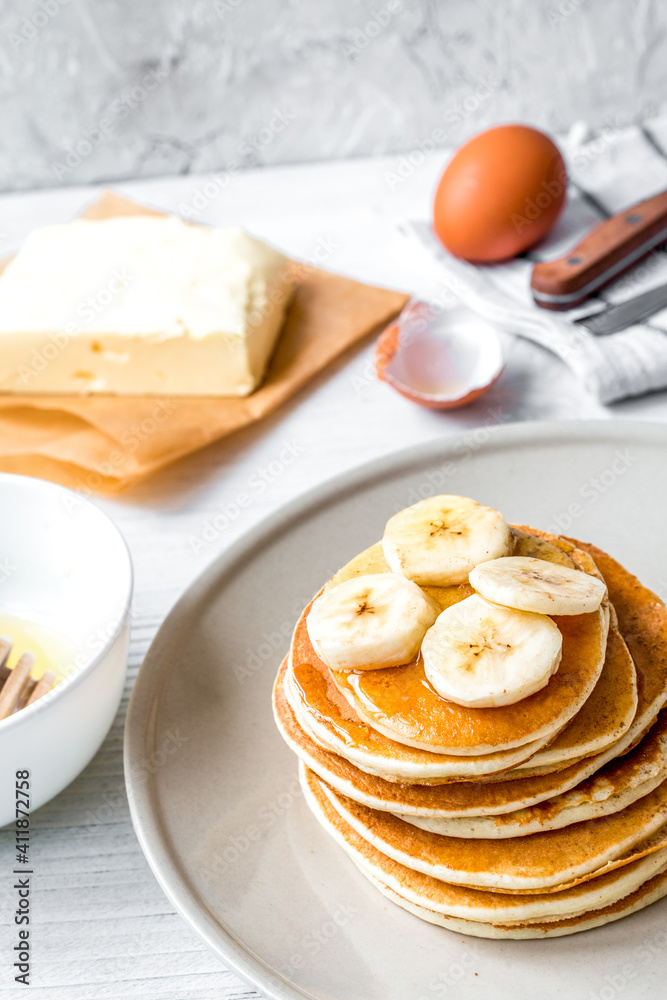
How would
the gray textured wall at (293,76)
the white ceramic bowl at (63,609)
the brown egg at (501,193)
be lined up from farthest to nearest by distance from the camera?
the gray textured wall at (293,76), the brown egg at (501,193), the white ceramic bowl at (63,609)

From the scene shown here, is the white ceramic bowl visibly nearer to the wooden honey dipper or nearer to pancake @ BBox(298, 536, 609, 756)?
the wooden honey dipper

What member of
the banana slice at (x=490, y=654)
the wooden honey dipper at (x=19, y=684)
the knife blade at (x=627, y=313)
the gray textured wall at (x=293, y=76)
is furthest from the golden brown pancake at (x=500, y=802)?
the gray textured wall at (x=293, y=76)

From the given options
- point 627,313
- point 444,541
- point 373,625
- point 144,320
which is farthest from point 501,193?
point 373,625

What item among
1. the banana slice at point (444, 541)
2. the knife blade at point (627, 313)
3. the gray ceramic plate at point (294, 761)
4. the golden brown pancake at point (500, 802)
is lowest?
the gray ceramic plate at point (294, 761)

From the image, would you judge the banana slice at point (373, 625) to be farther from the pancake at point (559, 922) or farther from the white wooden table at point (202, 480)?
the white wooden table at point (202, 480)

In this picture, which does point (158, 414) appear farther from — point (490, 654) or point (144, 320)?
point (490, 654)

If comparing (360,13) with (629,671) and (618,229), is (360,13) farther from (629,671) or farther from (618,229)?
(629,671)

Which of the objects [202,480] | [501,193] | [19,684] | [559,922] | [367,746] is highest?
[501,193]
